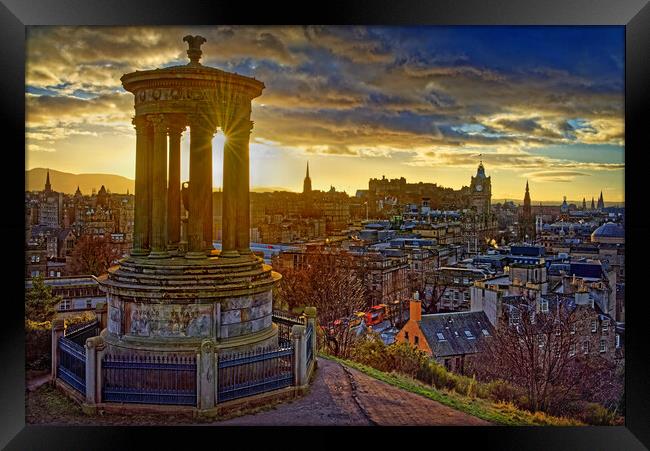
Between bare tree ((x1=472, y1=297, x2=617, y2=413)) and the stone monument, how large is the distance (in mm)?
5310

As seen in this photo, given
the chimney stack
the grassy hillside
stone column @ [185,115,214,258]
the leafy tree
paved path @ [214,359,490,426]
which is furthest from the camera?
the chimney stack

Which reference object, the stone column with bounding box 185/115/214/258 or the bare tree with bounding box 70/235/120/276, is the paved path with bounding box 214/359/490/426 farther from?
the bare tree with bounding box 70/235/120/276

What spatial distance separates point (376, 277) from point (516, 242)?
4.53 metres

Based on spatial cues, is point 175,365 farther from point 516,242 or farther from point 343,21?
point 516,242

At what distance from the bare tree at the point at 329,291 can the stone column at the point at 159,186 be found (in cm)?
610

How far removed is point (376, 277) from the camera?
56.6 feet

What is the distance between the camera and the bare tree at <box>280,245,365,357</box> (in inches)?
521

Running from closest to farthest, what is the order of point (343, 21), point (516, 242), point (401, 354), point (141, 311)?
point (343, 21)
point (141, 311)
point (401, 354)
point (516, 242)

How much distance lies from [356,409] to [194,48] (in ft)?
17.9

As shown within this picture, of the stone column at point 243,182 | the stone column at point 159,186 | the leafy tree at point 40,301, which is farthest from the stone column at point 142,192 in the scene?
the leafy tree at point 40,301

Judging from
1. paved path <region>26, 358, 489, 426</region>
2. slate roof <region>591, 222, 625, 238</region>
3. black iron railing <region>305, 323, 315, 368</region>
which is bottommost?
paved path <region>26, 358, 489, 426</region>

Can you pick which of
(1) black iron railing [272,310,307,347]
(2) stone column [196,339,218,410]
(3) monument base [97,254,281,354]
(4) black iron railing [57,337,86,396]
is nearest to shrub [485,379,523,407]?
(1) black iron railing [272,310,307,347]

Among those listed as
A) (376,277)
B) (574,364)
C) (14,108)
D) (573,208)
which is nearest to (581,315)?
(574,364)

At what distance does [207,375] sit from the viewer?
6430 millimetres
